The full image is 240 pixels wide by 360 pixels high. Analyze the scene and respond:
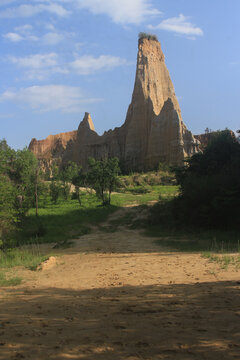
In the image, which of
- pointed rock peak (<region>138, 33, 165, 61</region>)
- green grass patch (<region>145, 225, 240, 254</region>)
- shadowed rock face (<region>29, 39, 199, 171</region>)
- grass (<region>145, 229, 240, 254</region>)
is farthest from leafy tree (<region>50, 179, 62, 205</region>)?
pointed rock peak (<region>138, 33, 165, 61</region>)

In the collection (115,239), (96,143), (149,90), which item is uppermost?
(149,90)

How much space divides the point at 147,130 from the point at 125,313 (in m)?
50.3

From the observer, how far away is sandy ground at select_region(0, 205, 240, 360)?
129 inches

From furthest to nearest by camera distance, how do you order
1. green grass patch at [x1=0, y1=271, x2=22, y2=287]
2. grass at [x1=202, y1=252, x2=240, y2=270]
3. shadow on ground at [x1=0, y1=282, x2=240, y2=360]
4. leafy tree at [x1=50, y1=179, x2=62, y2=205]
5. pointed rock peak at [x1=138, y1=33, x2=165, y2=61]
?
pointed rock peak at [x1=138, y1=33, x2=165, y2=61], leafy tree at [x1=50, y1=179, x2=62, y2=205], grass at [x1=202, y1=252, x2=240, y2=270], green grass patch at [x1=0, y1=271, x2=22, y2=287], shadow on ground at [x1=0, y1=282, x2=240, y2=360]

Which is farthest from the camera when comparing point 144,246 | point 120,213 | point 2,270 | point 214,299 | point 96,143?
point 96,143

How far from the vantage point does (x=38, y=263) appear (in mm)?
9477

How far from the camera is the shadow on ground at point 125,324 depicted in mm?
3234

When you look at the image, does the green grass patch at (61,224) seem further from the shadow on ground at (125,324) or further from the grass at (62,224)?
the shadow on ground at (125,324)

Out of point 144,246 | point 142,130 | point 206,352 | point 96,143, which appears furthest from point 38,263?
point 96,143

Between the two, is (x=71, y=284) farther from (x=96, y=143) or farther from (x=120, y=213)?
(x=96, y=143)

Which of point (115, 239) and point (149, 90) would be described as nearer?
point (115, 239)

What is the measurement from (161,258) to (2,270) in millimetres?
4757

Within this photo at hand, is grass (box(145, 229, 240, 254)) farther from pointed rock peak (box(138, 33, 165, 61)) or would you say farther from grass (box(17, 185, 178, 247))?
pointed rock peak (box(138, 33, 165, 61))

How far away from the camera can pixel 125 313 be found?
452 cm
